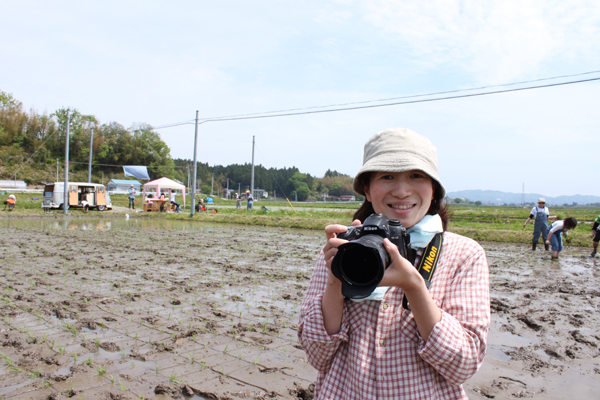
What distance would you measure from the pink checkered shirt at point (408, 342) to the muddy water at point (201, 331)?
73.8 inches

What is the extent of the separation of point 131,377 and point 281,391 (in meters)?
1.15

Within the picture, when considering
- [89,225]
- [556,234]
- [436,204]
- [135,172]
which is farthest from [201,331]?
[135,172]

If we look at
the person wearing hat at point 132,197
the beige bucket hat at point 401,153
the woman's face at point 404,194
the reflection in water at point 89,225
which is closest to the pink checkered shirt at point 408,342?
the woman's face at point 404,194

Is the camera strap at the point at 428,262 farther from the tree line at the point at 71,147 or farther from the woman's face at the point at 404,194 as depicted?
the tree line at the point at 71,147

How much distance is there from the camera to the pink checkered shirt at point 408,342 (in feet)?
3.96

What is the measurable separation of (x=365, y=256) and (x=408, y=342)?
0.33 meters

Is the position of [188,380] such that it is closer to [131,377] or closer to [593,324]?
[131,377]

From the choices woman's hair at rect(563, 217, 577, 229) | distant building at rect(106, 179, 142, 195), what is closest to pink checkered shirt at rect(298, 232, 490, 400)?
woman's hair at rect(563, 217, 577, 229)

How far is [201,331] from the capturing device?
4.21 metres

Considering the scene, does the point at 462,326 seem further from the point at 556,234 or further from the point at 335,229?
the point at 556,234

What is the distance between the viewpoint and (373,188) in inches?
56.8

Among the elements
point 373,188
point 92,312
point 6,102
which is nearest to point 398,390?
point 373,188

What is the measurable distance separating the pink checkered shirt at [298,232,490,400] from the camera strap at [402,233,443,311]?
0.04 m

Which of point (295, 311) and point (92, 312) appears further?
point (295, 311)
